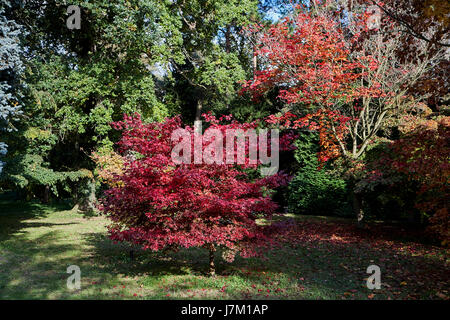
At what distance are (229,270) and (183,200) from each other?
6.98 ft

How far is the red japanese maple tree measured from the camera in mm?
5656

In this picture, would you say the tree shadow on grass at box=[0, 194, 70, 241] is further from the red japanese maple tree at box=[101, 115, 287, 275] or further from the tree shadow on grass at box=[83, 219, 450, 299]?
the red japanese maple tree at box=[101, 115, 287, 275]

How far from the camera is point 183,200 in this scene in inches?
227

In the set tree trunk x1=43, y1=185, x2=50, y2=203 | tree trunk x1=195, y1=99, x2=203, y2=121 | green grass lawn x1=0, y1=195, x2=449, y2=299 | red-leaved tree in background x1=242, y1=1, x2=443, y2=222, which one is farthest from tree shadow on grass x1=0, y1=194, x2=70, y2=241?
red-leaved tree in background x1=242, y1=1, x2=443, y2=222

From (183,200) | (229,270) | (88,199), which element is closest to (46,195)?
(88,199)

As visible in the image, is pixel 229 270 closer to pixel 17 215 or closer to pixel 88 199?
pixel 88 199

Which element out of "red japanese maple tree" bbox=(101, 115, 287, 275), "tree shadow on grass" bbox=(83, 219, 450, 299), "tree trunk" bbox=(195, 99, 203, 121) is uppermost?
"tree trunk" bbox=(195, 99, 203, 121)

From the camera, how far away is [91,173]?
569 inches

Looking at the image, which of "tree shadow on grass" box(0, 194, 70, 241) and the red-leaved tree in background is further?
"tree shadow on grass" box(0, 194, 70, 241)

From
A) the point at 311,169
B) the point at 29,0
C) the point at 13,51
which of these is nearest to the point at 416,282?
the point at 311,169

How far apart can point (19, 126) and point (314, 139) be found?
11966mm

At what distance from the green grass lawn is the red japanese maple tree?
29.5 inches

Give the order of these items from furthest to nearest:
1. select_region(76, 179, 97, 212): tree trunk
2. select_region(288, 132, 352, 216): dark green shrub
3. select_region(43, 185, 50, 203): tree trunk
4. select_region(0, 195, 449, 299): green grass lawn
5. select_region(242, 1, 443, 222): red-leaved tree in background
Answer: select_region(43, 185, 50, 203): tree trunk → select_region(76, 179, 97, 212): tree trunk → select_region(288, 132, 352, 216): dark green shrub → select_region(242, 1, 443, 222): red-leaved tree in background → select_region(0, 195, 449, 299): green grass lawn

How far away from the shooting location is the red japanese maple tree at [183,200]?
5.66 m
